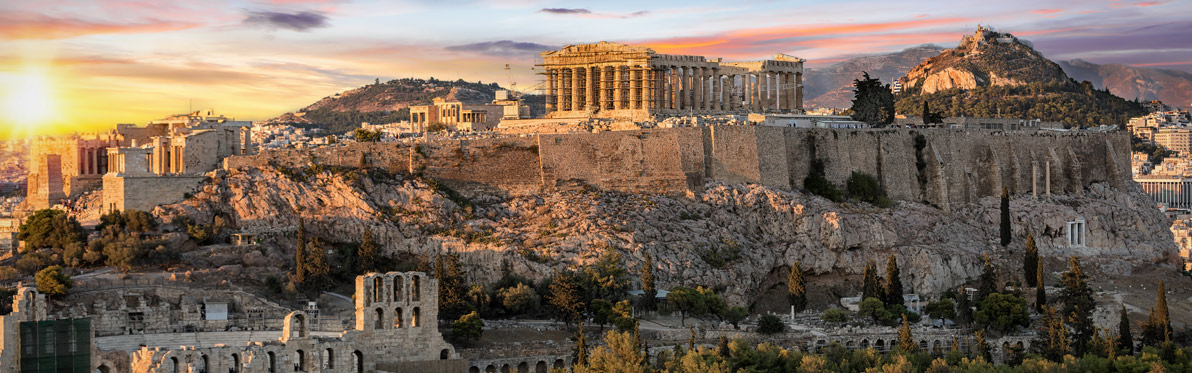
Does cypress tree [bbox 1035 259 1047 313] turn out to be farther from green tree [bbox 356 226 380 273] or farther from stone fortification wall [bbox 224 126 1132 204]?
green tree [bbox 356 226 380 273]

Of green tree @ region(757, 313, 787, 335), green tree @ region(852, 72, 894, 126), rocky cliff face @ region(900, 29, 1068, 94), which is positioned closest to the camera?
green tree @ region(757, 313, 787, 335)

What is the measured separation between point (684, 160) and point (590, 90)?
38.3ft

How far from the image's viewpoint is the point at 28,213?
6162 centimetres

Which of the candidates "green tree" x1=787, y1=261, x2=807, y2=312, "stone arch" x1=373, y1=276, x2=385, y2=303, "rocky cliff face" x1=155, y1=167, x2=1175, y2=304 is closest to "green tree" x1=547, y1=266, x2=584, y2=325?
"rocky cliff face" x1=155, y1=167, x2=1175, y2=304

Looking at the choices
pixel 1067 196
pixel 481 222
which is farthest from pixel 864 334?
pixel 1067 196

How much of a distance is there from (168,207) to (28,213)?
7531mm

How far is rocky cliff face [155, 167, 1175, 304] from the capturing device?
58.2 meters

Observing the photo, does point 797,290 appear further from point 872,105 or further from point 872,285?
point 872,105

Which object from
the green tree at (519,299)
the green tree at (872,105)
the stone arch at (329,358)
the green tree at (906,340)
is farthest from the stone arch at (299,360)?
the green tree at (872,105)

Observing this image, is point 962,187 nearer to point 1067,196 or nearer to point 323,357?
point 1067,196

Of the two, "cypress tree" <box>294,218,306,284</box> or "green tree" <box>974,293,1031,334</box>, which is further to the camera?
Result: "green tree" <box>974,293,1031,334</box>

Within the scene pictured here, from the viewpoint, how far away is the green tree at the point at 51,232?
2122 inches

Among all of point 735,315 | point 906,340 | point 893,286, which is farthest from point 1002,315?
point 735,315

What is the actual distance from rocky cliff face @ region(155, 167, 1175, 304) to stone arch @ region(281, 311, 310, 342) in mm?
A: 12882
